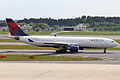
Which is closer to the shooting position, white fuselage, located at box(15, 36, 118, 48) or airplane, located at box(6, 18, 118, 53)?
airplane, located at box(6, 18, 118, 53)

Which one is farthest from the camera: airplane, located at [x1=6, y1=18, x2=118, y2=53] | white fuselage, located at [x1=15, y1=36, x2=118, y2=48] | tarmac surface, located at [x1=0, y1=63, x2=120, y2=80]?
white fuselage, located at [x1=15, y1=36, x2=118, y2=48]

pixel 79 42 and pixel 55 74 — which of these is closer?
pixel 55 74

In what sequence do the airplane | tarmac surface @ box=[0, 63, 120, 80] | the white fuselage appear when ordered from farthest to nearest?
1. the white fuselage
2. the airplane
3. tarmac surface @ box=[0, 63, 120, 80]

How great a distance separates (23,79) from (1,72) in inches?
167

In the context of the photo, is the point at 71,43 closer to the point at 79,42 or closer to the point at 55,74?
the point at 79,42

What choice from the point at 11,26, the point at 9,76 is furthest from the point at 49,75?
the point at 11,26

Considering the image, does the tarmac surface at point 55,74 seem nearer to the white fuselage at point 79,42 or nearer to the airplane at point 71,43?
the airplane at point 71,43

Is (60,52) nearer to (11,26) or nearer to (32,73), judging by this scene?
(11,26)

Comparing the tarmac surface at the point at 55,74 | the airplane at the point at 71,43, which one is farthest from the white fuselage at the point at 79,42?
the tarmac surface at the point at 55,74

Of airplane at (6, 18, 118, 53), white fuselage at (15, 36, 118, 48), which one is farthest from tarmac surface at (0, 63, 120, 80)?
white fuselage at (15, 36, 118, 48)

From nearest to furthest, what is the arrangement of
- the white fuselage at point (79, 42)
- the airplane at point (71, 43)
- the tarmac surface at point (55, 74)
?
the tarmac surface at point (55, 74) < the airplane at point (71, 43) < the white fuselage at point (79, 42)

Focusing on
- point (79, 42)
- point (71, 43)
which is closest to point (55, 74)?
point (71, 43)

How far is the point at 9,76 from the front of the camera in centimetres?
2839

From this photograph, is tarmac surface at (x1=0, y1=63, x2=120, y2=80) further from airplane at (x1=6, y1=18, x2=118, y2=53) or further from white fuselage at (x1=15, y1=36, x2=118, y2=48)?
white fuselage at (x1=15, y1=36, x2=118, y2=48)
